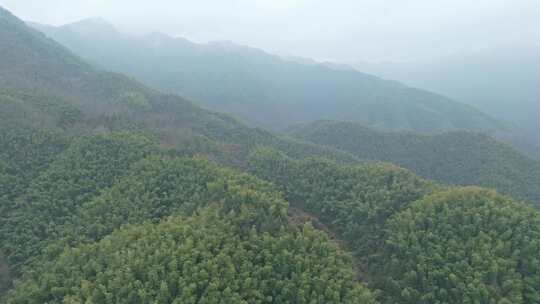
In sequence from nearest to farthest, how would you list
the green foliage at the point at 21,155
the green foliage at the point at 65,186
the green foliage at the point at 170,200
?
1. the green foliage at the point at 170,200
2. the green foliage at the point at 65,186
3. the green foliage at the point at 21,155

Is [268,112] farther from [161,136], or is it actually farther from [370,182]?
[370,182]

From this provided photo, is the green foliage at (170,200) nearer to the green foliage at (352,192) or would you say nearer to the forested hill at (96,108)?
the green foliage at (352,192)

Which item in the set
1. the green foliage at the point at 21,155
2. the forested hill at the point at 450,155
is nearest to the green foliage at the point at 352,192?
the green foliage at the point at 21,155

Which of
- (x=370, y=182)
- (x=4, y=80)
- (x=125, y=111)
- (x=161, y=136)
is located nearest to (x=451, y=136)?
(x=370, y=182)

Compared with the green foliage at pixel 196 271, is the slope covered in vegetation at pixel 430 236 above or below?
above

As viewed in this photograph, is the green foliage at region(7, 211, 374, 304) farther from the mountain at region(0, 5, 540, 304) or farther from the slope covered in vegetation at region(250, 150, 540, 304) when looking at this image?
the slope covered in vegetation at region(250, 150, 540, 304)
